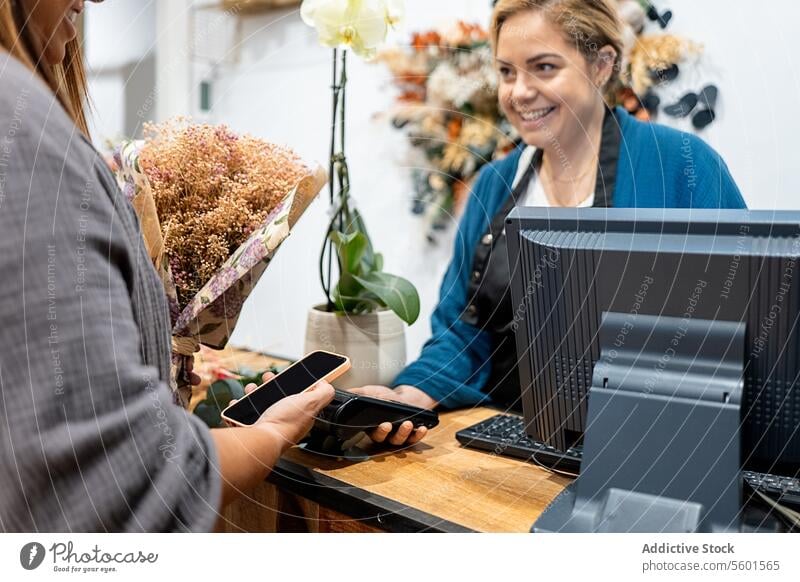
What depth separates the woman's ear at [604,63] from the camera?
1272 millimetres

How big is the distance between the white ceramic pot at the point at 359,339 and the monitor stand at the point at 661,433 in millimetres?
370

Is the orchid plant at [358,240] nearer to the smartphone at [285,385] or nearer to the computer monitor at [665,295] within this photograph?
the smartphone at [285,385]

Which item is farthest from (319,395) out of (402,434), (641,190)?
(641,190)

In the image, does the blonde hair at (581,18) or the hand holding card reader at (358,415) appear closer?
the hand holding card reader at (358,415)

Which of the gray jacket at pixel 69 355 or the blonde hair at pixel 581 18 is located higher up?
the blonde hair at pixel 581 18

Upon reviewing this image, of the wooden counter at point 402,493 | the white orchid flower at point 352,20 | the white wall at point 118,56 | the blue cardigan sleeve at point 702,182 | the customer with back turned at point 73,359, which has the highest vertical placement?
the white wall at point 118,56

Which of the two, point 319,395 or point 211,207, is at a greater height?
point 211,207

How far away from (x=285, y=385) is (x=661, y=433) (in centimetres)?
42

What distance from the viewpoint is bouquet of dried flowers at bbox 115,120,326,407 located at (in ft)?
2.79

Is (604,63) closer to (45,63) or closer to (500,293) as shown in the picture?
(500,293)

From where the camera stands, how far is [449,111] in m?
2.02

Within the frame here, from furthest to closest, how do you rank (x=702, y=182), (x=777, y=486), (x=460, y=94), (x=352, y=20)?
(x=460, y=94) < (x=702, y=182) < (x=352, y=20) < (x=777, y=486)

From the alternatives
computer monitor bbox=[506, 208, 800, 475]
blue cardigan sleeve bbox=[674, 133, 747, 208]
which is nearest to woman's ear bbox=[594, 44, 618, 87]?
blue cardigan sleeve bbox=[674, 133, 747, 208]

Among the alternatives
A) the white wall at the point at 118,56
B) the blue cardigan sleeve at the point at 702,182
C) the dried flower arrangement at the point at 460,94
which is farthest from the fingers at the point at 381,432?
the white wall at the point at 118,56
